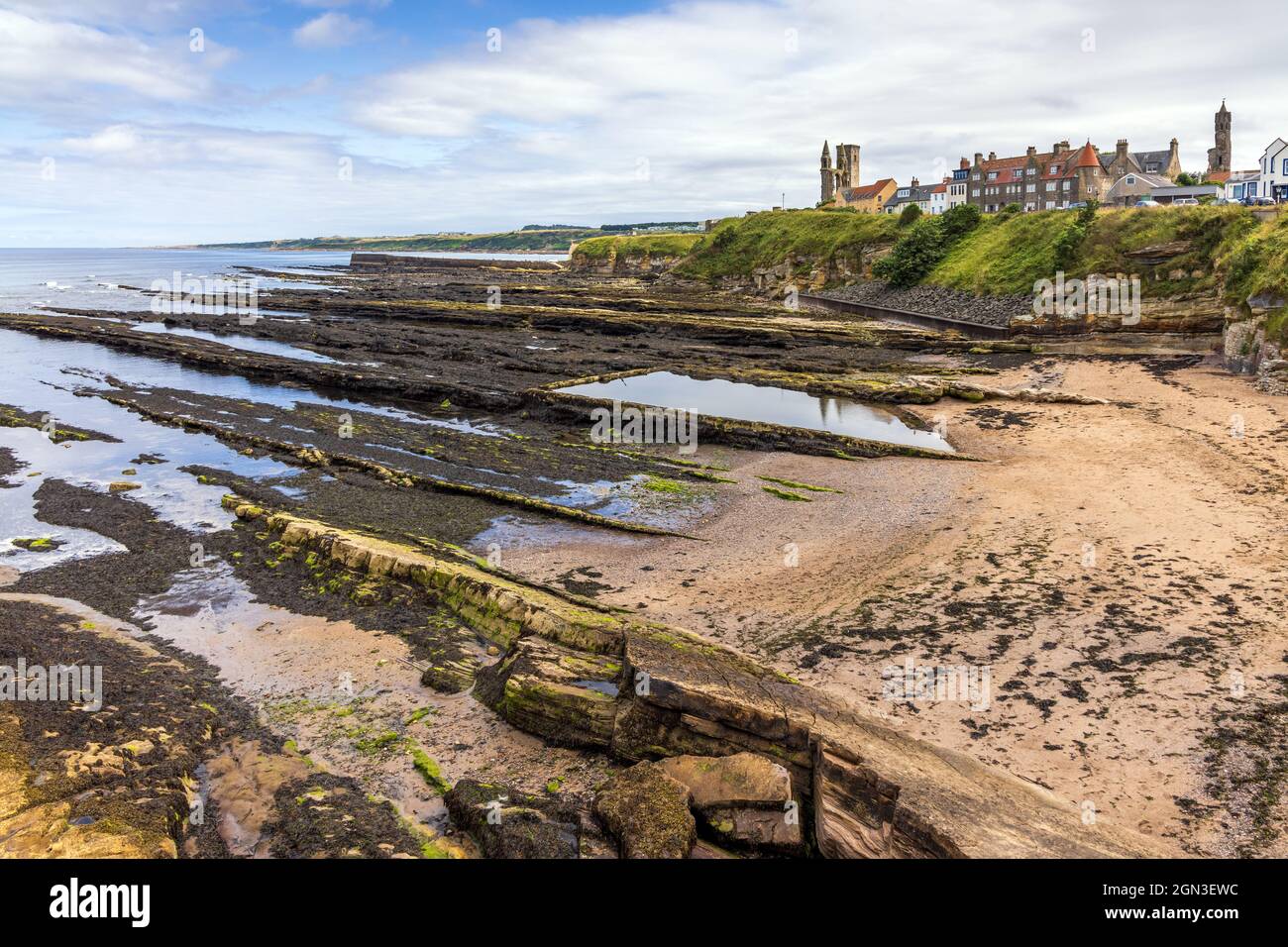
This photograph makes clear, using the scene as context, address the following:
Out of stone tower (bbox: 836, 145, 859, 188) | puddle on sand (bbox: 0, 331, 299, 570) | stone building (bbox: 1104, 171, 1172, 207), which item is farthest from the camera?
stone tower (bbox: 836, 145, 859, 188)

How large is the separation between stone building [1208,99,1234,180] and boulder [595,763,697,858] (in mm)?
113117

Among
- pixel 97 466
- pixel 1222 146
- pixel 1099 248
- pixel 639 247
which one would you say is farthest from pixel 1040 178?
pixel 97 466

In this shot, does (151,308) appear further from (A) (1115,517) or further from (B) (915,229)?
(A) (1115,517)

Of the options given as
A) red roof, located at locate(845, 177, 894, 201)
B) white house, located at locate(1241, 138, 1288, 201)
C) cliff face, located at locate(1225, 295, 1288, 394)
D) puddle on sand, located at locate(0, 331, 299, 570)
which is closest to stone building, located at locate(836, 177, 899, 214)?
red roof, located at locate(845, 177, 894, 201)

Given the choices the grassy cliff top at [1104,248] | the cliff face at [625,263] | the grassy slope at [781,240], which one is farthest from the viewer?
the cliff face at [625,263]

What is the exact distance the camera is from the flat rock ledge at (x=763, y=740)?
7.63 metres

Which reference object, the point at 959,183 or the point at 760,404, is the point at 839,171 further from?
the point at 760,404

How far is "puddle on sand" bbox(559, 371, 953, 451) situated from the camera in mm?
29156

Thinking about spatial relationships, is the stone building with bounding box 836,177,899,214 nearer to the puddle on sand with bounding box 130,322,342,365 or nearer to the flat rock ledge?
the puddle on sand with bounding box 130,322,342,365

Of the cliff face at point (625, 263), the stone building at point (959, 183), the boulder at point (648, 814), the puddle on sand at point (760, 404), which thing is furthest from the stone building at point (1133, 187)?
the boulder at point (648, 814)

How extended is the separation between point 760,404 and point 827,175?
103045mm

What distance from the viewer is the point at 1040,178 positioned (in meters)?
88.7

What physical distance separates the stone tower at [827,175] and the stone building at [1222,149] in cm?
4899

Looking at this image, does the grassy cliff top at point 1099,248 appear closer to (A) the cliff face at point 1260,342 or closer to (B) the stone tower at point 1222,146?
(A) the cliff face at point 1260,342
